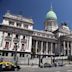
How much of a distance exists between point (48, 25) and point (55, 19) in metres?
5.97

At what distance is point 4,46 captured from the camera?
197 ft

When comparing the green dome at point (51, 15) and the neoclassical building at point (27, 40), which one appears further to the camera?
the green dome at point (51, 15)

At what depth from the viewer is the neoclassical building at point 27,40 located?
61.3 metres

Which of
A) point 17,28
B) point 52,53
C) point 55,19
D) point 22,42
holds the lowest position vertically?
point 52,53

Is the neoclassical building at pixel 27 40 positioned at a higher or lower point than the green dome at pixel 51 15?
lower

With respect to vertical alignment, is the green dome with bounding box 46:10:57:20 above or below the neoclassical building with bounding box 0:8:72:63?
above

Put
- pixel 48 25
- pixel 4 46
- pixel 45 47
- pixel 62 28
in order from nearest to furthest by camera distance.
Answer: pixel 4 46, pixel 45 47, pixel 62 28, pixel 48 25

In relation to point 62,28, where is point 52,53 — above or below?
below

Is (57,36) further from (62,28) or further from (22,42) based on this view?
(22,42)

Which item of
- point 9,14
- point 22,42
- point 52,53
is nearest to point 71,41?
point 52,53

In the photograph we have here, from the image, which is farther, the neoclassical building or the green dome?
the green dome

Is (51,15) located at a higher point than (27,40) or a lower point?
higher

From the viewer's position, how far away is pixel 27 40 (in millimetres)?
66500

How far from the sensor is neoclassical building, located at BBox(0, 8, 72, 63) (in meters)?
61.3
